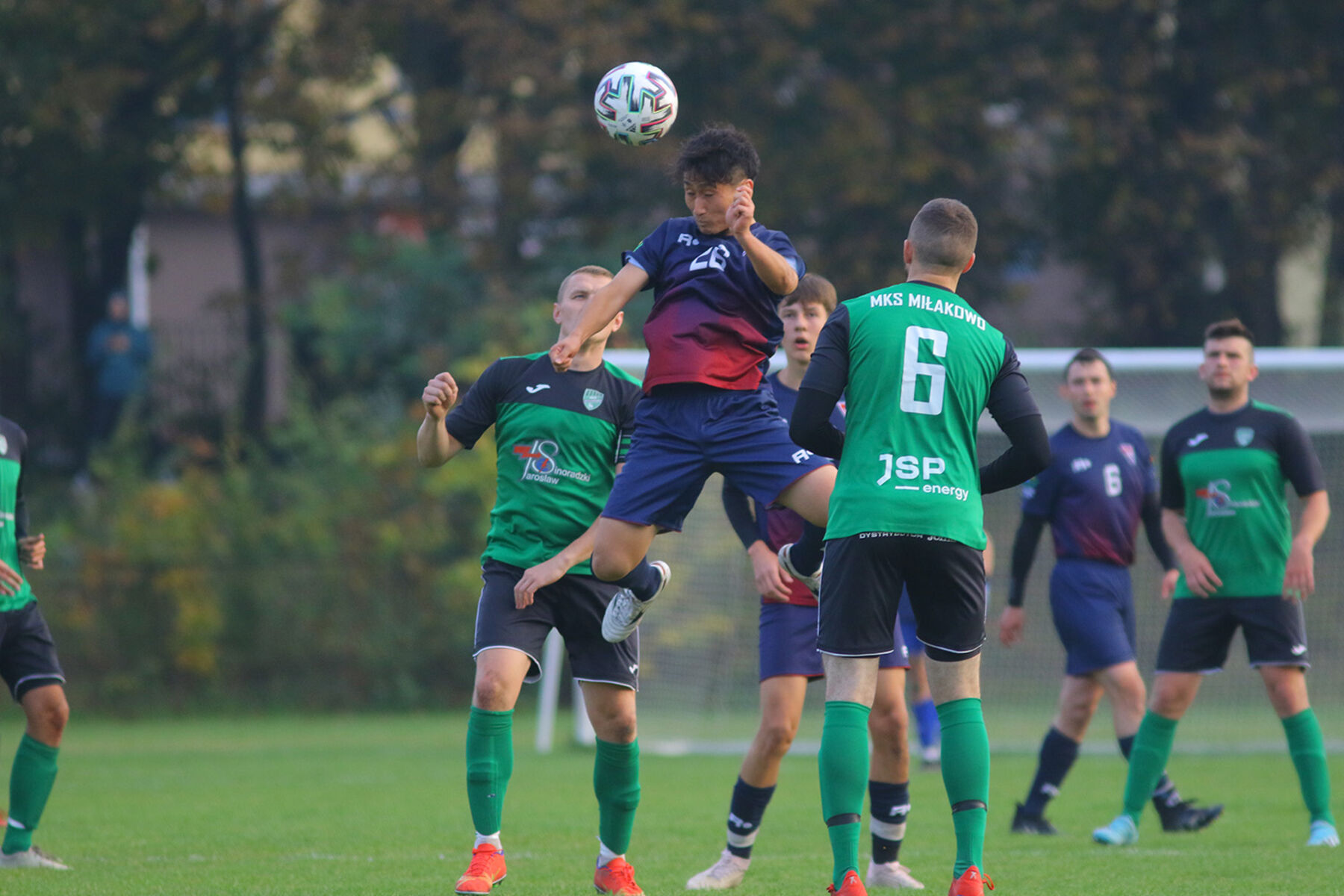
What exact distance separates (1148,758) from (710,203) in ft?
12.5

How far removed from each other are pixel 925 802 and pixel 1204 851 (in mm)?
2506

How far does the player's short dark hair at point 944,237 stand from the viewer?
536 centimetres

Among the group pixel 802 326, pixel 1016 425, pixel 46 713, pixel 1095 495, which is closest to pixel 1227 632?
pixel 1095 495

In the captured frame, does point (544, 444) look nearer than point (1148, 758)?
Yes

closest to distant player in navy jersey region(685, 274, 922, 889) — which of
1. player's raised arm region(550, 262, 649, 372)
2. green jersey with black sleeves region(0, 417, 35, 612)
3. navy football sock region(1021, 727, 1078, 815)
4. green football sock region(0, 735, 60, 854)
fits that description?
player's raised arm region(550, 262, 649, 372)

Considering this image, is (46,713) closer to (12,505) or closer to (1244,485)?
(12,505)

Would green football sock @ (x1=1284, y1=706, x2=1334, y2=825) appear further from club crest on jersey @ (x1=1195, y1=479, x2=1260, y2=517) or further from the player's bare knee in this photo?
the player's bare knee

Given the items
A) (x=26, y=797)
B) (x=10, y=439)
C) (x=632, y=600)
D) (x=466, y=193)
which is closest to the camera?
(x=632, y=600)

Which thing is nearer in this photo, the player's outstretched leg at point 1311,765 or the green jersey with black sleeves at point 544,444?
the green jersey with black sleeves at point 544,444

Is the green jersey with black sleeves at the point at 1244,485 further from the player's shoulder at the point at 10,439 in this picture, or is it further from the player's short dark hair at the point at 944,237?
the player's shoulder at the point at 10,439

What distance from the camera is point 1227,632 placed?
7977 millimetres

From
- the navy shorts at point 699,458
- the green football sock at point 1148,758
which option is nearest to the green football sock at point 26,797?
the navy shorts at point 699,458

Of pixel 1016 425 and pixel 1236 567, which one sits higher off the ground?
pixel 1016 425

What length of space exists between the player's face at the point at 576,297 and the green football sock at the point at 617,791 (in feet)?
5.33
